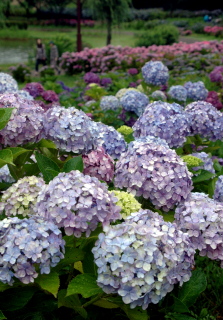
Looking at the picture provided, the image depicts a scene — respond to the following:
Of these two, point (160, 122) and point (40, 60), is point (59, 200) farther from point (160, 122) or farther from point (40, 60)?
point (40, 60)

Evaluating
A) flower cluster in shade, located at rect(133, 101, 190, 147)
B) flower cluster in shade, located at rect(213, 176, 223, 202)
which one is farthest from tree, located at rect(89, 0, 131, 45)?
flower cluster in shade, located at rect(213, 176, 223, 202)

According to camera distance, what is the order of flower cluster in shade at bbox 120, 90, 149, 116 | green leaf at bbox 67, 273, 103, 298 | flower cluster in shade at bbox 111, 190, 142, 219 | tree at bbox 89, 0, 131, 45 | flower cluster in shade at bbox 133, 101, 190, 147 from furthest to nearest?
tree at bbox 89, 0, 131, 45, flower cluster in shade at bbox 120, 90, 149, 116, flower cluster in shade at bbox 133, 101, 190, 147, flower cluster in shade at bbox 111, 190, 142, 219, green leaf at bbox 67, 273, 103, 298

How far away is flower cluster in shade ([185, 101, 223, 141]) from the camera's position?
325 cm

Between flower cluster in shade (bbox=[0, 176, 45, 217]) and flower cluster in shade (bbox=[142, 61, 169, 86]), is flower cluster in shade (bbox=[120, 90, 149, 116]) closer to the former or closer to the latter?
flower cluster in shade (bbox=[142, 61, 169, 86])

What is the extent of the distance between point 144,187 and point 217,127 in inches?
61.2

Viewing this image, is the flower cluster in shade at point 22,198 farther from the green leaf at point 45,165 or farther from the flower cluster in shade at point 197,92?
the flower cluster in shade at point 197,92

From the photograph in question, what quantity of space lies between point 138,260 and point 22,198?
651mm

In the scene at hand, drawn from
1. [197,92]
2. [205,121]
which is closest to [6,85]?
[205,121]

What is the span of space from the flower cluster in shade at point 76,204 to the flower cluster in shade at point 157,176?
32 cm

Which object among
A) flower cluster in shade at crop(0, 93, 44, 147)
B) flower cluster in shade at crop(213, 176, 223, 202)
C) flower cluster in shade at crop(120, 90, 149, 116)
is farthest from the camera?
flower cluster in shade at crop(120, 90, 149, 116)

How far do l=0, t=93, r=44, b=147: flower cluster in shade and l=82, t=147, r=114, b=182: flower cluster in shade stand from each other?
0.91ft

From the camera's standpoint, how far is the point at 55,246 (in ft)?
4.98

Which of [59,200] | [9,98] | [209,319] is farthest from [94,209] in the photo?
[209,319]

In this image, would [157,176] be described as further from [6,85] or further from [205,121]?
[6,85]
